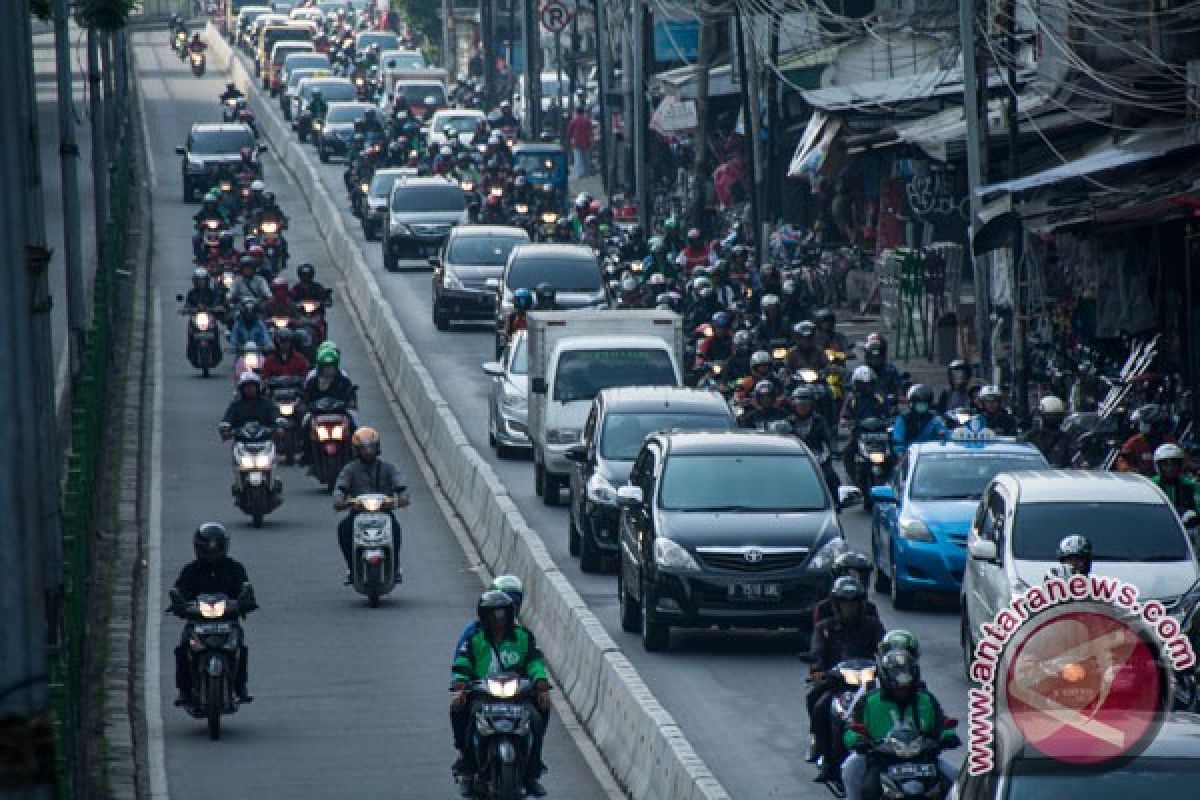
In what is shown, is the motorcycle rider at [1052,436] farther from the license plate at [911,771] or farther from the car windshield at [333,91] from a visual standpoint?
the car windshield at [333,91]

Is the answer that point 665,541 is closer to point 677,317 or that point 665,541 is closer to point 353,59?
point 677,317

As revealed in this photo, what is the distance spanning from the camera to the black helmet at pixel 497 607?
17.4 meters

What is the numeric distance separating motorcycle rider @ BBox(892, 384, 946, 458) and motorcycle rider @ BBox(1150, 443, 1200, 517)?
222 inches

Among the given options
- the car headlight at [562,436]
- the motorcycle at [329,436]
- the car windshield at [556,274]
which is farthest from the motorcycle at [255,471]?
the car windshield at [556,274]

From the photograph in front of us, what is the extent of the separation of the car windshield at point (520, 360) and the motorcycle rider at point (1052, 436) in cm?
847

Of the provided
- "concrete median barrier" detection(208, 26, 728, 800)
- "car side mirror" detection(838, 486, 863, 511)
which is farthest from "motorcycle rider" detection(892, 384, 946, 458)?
"car side mirror" detection(838, 486, 863, 511)

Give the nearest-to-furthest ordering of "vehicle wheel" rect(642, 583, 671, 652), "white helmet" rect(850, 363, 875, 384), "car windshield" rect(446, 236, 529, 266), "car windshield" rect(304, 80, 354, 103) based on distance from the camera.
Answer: "vehicle wheel" rect(642, 583, 671, 652) → "white helmet" rect(850, 363, 875, 384) → "car windshield" rect(446, 236, 529, 266) → "car windshield" rect(304, 80, 354, 103)

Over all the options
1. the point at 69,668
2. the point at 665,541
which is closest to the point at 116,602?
the point at 665,541

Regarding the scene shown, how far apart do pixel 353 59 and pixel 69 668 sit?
299 ft

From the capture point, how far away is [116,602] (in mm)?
26172

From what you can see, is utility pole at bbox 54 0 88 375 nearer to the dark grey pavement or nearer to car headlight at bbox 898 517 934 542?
the dark grey pavement

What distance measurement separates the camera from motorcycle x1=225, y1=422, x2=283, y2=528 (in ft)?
103

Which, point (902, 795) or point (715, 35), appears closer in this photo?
point (902, 795)

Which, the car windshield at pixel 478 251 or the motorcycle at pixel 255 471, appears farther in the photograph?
the car windshield at pixel 478 251
